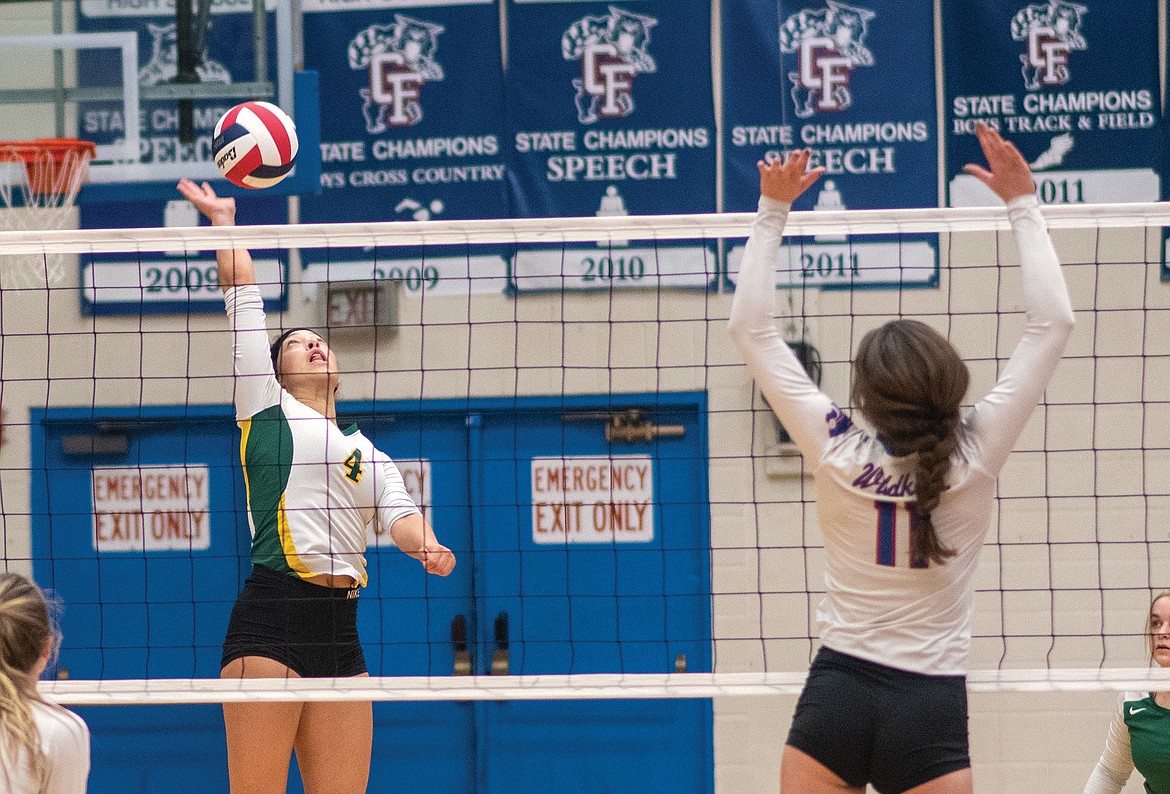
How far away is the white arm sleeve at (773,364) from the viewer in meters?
2.65

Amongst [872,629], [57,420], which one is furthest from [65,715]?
[57,420]

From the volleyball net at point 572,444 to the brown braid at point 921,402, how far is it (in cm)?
351

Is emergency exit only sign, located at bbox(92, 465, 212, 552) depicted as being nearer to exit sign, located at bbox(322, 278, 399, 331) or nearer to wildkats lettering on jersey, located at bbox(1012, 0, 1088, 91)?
exit sign, located at bbox(322, 278, 399, 331)

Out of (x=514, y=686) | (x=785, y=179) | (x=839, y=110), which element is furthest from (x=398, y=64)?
(x=785, y=179)

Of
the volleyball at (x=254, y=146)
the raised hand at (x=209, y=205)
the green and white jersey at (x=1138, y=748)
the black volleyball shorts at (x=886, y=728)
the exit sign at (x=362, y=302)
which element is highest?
the volleyball at (x=254, y=146)

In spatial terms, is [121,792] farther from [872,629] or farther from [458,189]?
[872,629]

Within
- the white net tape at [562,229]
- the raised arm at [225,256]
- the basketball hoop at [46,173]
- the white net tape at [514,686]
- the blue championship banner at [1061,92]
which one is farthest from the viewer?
the blue championship banner at [1061,92]

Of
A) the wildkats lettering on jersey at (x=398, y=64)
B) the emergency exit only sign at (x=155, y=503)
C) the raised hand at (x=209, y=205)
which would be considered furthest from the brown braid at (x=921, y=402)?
the emergency exit only sign at (x=155, y=503)

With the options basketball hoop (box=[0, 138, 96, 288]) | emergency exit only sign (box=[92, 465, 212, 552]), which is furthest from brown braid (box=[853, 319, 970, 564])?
emergency exit only sign (box=[92, 465, 212, 552])

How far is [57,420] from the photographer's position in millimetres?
6527

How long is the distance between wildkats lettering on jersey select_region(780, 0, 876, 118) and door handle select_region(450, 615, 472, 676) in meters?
2.96

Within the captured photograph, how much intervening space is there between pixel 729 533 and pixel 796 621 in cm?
53

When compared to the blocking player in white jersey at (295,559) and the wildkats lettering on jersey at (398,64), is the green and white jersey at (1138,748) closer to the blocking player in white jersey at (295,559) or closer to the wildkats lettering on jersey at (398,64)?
the blocking player in white jersey at (295,559)

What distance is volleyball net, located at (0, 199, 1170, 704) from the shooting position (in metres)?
6.18
